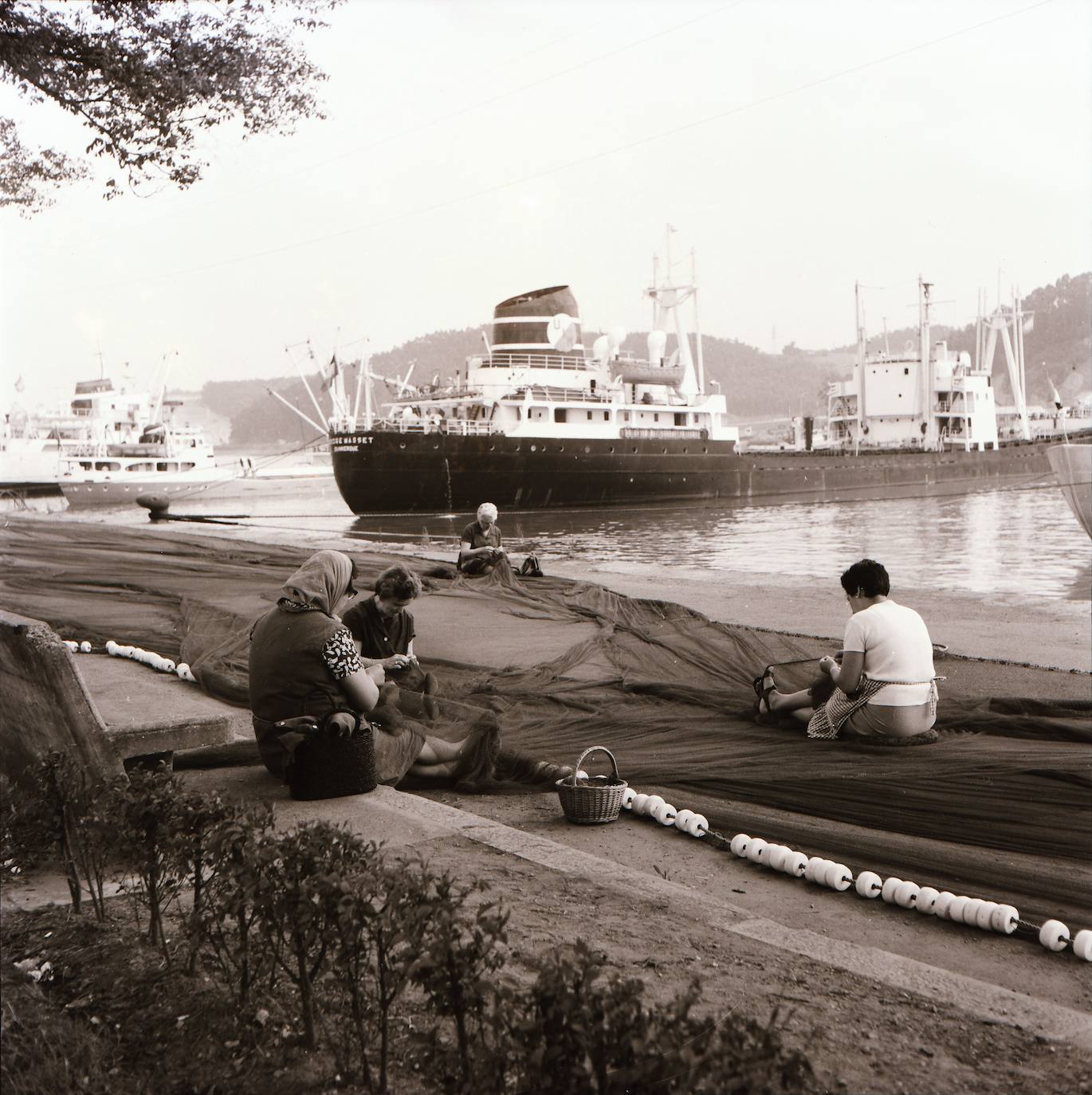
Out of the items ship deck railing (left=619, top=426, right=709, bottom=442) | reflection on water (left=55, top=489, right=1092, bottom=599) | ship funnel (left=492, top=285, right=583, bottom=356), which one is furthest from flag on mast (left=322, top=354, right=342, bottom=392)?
ship deck railing (left=619, top=426, right=709, bottom=442)

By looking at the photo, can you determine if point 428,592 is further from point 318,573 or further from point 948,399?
point 948,399

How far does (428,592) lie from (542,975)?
6784mm

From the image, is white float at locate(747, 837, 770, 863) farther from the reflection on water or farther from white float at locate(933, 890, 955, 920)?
the reflection on water

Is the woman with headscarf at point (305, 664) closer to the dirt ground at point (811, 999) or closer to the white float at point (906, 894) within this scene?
the dirt ground at point (811, 999)

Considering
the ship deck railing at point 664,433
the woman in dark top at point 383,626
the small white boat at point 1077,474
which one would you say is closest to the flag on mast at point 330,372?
the ship deck railing at point 664,433

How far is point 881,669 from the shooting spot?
433 cm

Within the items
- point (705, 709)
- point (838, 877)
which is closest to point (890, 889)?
point (838, 877)

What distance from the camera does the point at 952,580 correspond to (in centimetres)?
1403

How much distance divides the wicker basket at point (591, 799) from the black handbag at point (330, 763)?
644 millimetres

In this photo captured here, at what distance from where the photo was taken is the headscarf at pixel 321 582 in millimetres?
3795

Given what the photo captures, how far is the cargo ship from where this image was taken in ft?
105

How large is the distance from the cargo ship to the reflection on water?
1.19 metres

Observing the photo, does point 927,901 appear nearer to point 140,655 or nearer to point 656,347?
point 140,655

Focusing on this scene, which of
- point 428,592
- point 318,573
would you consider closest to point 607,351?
point 428,592
